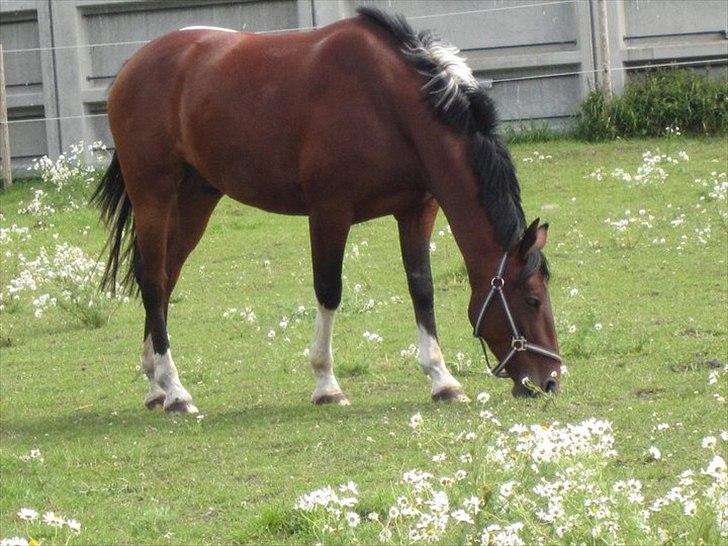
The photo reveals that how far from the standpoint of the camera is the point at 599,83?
17.5 metres

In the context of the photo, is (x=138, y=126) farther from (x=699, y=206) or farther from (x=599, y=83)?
(x=599, y=83)

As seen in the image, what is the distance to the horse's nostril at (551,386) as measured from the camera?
24.0 feet

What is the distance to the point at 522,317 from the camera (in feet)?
24.5

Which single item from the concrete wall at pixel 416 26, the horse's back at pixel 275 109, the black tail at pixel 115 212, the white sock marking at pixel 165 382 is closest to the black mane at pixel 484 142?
the horse's back at pixel 275 109

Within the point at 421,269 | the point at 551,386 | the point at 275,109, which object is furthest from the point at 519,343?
the point at 275,109

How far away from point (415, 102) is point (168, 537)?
10.3 ft

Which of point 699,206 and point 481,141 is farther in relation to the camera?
point 699,206

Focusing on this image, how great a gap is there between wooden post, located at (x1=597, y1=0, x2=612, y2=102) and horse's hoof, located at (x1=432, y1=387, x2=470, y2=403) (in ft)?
33.3

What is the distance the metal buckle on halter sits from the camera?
24.2 feet

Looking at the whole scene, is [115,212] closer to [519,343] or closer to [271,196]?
[271,196]

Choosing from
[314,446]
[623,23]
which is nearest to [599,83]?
[623,23]

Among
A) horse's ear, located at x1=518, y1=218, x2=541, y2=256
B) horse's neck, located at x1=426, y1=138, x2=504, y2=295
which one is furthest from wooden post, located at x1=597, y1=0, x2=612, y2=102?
horse's ear, located at x1=518, y1=218, x2=541, y2=256

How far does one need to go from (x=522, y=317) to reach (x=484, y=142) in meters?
0.95

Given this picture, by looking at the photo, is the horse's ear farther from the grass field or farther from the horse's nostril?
the grass field
